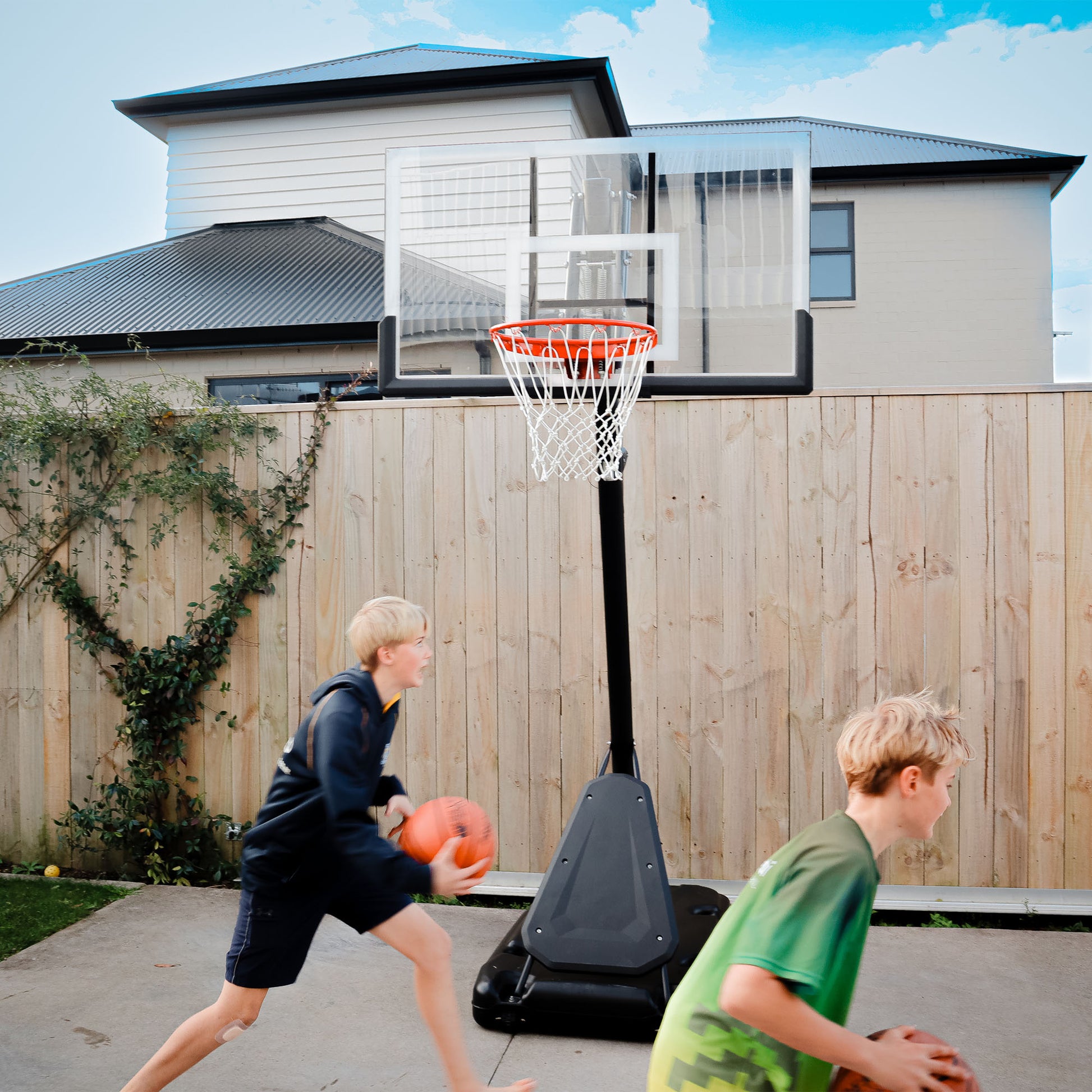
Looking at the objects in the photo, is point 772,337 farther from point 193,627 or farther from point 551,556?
point 193,627

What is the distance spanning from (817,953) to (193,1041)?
72.1 inches

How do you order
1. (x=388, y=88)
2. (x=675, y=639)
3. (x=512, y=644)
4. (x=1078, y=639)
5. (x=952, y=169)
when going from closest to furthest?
(x=1078, y=639)
(x=675, y=639)
(x=512, y=644)
(x=388, y=88)
(x=952, y=169)

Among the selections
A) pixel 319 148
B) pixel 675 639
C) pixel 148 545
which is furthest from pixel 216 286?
pixel 675 639

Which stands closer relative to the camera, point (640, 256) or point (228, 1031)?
point (228, 1031)

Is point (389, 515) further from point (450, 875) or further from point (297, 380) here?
point (297, 380)

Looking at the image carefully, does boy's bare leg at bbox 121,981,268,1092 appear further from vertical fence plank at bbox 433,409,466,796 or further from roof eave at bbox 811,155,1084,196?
roof eave at bbox 811,155,1084,196

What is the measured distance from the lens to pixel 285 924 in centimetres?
259

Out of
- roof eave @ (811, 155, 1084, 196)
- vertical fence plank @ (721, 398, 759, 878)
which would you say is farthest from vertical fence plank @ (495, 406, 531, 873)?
roof eave @ (811, 155, 1084, 196)

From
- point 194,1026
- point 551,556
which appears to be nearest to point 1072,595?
point 551,556

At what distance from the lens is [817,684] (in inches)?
175

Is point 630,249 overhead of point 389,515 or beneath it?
overhead

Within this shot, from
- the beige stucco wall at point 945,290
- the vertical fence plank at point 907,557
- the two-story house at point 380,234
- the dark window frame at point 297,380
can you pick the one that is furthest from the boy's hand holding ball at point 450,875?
the beige stucco wall at point 945,290

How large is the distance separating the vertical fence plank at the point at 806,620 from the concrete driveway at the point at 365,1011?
2.38 feet

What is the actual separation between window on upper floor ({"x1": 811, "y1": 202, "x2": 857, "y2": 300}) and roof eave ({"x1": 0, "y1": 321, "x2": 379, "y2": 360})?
7.34 m
